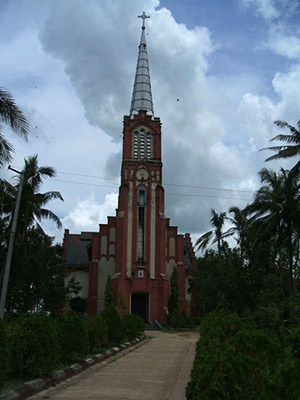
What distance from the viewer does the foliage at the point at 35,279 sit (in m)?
21.8

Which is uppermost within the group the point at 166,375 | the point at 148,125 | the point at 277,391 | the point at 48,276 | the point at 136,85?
the point at 136,85

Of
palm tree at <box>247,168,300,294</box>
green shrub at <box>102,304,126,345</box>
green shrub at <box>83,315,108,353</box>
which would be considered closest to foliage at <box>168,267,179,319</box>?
palm tree at <box>247,168,300,294</box>

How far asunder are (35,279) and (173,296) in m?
17.9

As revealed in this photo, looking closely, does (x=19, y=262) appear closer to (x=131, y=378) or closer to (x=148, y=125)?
(x=131, y=378)

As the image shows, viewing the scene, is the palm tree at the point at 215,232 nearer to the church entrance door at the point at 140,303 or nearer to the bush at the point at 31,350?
the church entrance door at the point at 140,303

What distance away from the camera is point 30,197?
26938 mm

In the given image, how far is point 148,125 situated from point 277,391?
4097 centimetres

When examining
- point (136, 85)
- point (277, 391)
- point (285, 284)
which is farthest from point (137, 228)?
point (277, 391)

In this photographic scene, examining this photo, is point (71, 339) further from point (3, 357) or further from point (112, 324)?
point (112, 324)

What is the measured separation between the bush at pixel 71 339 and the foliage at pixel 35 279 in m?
11.7

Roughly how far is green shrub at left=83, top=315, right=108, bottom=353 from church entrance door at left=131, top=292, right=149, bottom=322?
23.0 m

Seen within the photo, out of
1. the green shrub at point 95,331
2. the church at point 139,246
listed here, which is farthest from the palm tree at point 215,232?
the green shrub at point 95,331

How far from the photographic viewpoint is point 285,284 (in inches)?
1184

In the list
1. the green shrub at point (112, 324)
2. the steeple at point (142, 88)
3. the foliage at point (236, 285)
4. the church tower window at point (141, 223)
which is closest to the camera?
the green shrub at point (112, 324)
